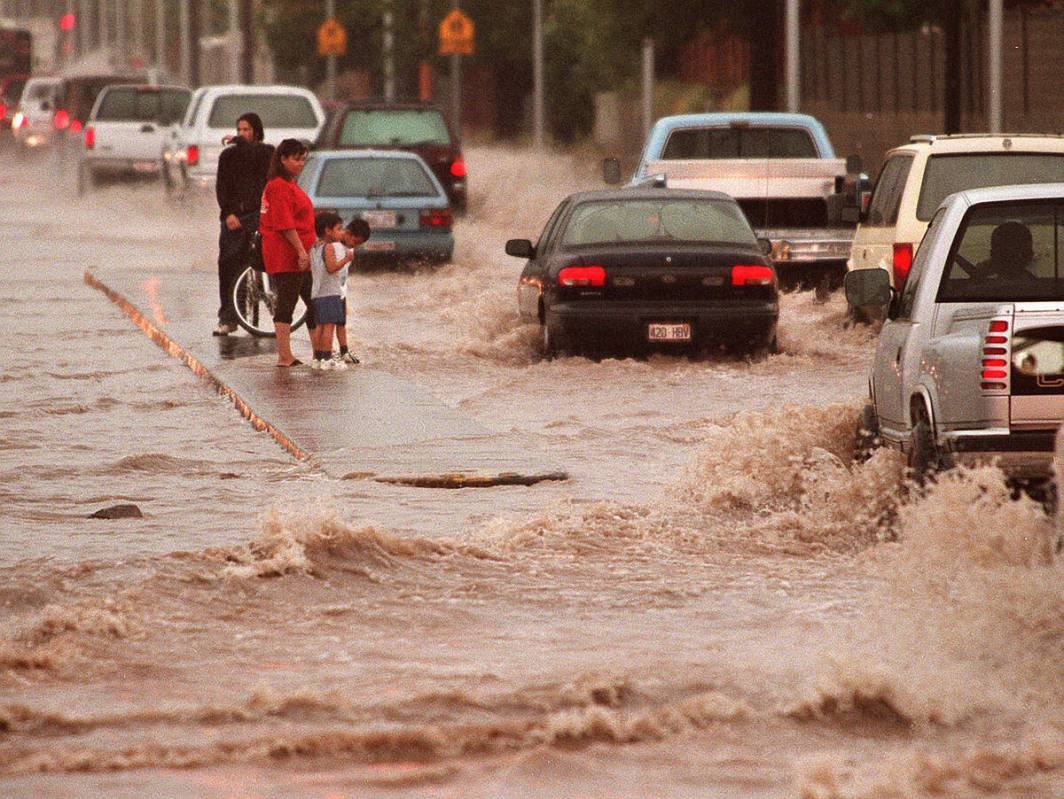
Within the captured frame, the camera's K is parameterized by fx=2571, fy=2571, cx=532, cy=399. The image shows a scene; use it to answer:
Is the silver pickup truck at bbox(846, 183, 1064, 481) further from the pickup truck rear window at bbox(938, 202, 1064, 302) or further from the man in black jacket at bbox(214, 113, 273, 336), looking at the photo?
the man in black jacket at bbox(214, 113, 273, 336)

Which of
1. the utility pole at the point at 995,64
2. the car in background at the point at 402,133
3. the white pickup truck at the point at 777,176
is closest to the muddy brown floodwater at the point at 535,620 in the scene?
the white pickup truck at the point at 777,176

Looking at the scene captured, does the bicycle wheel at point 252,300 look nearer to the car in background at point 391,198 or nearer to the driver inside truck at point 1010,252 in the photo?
the car in background at point 391,198

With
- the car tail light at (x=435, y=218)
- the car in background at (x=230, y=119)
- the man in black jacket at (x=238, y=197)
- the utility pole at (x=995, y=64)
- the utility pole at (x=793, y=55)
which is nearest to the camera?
the man in black jacket at (x=238, y=197)

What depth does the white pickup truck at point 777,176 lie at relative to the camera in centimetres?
2191

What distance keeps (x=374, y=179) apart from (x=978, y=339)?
18.1 m

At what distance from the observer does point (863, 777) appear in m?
6.85

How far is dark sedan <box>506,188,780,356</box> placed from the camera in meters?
18.3

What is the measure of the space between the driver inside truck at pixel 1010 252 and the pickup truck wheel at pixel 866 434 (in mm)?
1366

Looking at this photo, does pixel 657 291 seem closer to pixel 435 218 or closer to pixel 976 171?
pixel 976 171

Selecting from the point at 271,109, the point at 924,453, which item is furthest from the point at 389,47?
the point at 924,453

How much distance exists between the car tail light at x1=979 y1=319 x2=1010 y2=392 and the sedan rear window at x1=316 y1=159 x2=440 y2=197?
17.8 meters

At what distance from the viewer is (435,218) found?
1097 inches

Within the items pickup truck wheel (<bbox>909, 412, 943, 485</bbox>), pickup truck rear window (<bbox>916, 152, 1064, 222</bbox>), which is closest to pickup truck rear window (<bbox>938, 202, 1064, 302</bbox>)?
pickup truck wheel (<bbox>909, 412, 943, 485</bbox>)

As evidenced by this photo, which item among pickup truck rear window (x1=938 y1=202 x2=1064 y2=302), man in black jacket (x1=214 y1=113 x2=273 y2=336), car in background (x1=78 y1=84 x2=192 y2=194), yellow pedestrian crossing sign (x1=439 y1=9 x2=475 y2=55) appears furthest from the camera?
yellow pedestrian crossing sign (x1=439 y1=9 x2=475 y2=55)
